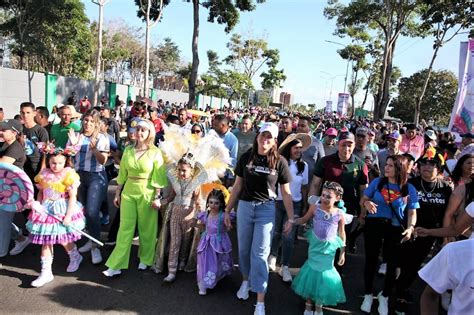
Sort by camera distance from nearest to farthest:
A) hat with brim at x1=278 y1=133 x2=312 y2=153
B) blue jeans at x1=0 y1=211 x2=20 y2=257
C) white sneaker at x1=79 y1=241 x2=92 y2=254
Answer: blue jeans at x1=0 y1=211 x2=20 y2=257, hat with brim at x1=278 y1=133 x2=312 y2=153, white sneaker at x1=79 y1=241 x2=92 y2=254

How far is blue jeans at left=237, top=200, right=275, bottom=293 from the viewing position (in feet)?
11.9

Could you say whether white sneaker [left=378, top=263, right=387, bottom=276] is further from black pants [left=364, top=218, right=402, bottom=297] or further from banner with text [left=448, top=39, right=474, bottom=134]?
banner with text [left=448, top=39, right=474, bottom=134]

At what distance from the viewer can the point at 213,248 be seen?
4.04m

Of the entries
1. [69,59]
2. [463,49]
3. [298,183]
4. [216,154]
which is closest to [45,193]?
[216,154]

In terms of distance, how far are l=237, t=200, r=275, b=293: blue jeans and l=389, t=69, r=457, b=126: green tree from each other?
4066 centimetres

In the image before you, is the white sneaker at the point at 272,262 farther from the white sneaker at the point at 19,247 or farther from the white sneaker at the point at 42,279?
the white sneaker at the point at 19,247

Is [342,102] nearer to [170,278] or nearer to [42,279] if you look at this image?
[170,278]

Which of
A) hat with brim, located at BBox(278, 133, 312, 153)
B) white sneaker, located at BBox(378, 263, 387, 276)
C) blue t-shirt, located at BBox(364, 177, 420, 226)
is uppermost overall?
hat with brim, located at BBox(278, 133, 312, 153)

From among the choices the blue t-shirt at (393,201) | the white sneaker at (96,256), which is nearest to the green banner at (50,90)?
the white sneaker at (96,256)

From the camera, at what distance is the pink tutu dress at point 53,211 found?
3.86 m

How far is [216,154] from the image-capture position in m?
4.40

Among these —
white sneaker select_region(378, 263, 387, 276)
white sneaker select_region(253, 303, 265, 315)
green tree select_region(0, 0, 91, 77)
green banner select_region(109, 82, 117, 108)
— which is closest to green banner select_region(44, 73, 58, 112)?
green tree select_region(0, 0, 91, 77)

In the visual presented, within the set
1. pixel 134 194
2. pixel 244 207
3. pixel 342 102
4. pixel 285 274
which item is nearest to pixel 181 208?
pixel 134 194

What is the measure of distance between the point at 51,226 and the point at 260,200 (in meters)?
2.21
